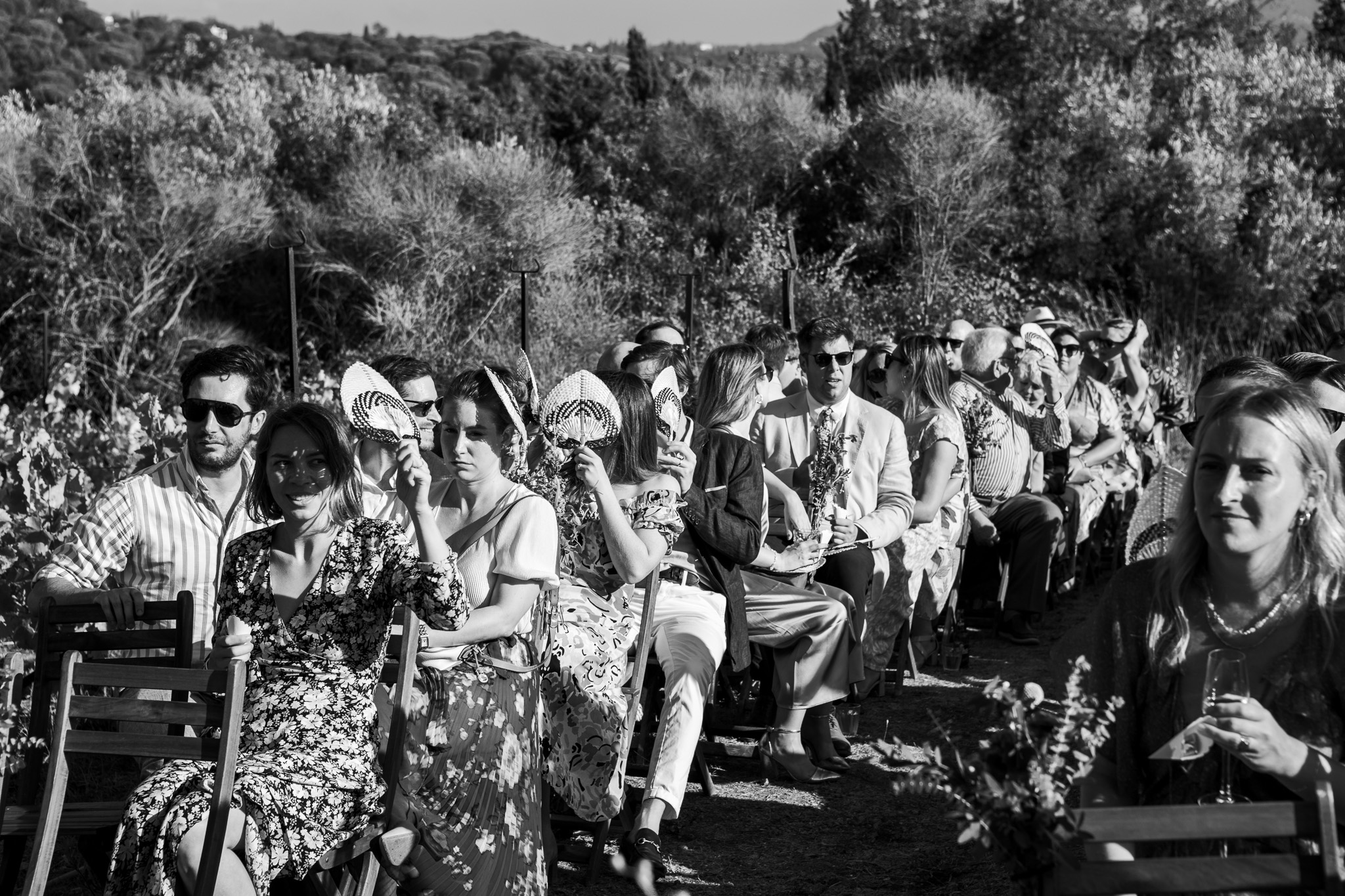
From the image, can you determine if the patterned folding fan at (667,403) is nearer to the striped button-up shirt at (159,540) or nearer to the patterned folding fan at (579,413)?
the patterned folding fan at (579,413)

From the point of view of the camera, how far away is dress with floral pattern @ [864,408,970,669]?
6.66 metres

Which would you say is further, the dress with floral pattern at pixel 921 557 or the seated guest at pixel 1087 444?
the seated guest at pixel 1087 444

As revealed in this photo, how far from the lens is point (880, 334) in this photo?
65.3ft

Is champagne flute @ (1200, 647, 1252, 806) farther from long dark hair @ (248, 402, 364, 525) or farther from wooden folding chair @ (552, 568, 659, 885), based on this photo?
wooden folding chair @ (552, 568, 659, 885)

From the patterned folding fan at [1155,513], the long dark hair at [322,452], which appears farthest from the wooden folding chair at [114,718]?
the patterned folding fan at [1155,513]

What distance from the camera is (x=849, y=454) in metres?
6.39

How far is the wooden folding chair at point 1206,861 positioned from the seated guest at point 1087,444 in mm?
7322

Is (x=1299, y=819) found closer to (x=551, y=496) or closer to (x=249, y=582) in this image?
(x=249, y=582)

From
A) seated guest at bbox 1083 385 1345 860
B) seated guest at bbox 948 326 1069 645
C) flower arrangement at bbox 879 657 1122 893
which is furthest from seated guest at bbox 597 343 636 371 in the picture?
flower arrangement at bbox 879 657 1122 893

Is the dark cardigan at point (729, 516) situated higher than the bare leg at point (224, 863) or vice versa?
the dark cardigan at point (729, 516)

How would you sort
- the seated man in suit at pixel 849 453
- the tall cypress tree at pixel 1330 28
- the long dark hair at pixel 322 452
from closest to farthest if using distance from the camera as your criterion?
the long dark hair at pixel 322 452 < the seated man in suit at pixel 849 453 < the tall cypress tree at pixel 1330 28

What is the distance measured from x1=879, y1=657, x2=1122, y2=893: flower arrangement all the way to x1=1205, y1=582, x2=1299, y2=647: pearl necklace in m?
0.57

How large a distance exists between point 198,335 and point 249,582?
16.7 m

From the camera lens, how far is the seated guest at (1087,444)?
9.20 meters
